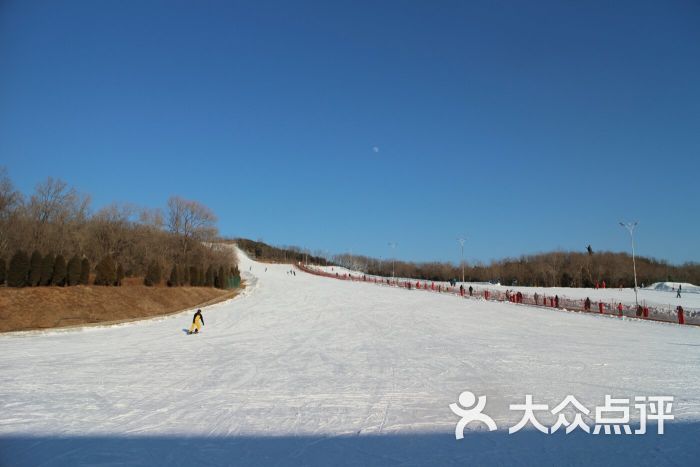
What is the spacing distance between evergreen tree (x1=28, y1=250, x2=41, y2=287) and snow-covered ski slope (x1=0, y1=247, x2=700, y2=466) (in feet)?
39.3

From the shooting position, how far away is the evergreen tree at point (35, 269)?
109 feet

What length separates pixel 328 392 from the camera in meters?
10.7

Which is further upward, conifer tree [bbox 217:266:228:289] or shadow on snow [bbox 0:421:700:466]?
conifer tree [bbox 217:266:228:289]

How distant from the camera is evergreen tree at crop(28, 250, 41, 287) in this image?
33.2 meters

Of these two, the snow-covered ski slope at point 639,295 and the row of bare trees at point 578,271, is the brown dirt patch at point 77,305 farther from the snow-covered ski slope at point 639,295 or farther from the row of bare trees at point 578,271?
the row of bare trees at point 578,271

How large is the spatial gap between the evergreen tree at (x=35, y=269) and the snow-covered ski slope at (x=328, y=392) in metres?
12.0

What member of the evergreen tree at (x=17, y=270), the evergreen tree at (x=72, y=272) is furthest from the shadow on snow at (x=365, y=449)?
the evergreen tree at (x=72, y=272)

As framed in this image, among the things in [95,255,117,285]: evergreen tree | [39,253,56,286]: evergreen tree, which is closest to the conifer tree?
[95,255,117,285]: evergreen tree

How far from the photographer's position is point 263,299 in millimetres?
44969

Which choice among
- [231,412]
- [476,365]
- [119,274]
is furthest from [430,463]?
[119,274]

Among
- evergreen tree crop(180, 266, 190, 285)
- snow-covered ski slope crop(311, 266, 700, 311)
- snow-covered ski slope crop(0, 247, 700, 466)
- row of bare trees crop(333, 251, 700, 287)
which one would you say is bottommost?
snow-covered ski slope crop(0, 247, 700, 466)

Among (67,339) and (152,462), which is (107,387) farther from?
(67,339)

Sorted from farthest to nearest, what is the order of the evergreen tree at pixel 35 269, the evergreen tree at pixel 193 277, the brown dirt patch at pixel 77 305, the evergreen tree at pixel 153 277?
1. the evergreen tree at pixel 193 277
2. the evergreen tree at pixel 153 277
3. the evergreen tree at pixel 35 269
4. the brown dirt patch at pixel 77 305

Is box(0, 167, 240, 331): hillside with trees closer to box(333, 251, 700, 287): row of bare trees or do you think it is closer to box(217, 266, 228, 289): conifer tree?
box(217, 266, 228, 289): conifer tree
